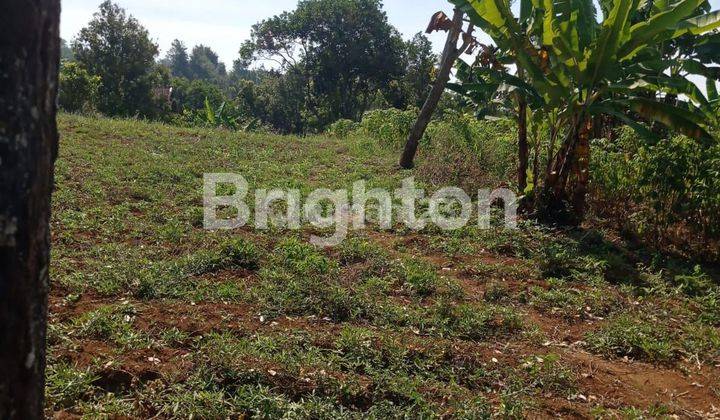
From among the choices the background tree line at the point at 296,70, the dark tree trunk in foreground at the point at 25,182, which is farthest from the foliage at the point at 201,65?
the dark tree trunk in foreground at the point at 25,182

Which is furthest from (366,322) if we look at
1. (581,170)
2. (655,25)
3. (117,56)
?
(117,56)

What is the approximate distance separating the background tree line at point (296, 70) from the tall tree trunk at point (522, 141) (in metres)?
13.9

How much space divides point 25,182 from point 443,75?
8.58m

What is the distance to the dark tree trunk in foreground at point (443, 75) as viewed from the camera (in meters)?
8.79

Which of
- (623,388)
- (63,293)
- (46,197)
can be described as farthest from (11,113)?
(623,388)

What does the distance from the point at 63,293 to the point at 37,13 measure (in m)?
2.96

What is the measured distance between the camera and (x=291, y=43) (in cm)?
2719

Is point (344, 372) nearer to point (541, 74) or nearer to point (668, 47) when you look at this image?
point (541, 74)

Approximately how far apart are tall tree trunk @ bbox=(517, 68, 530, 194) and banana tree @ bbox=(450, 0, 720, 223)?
245 mm

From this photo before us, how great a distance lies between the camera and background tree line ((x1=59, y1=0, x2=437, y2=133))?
71.1 feet

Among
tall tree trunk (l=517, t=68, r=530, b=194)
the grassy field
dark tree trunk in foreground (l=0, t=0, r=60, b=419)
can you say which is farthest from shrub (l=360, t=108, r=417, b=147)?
dark tree trunk in foreground (l=0, t=0, r=60, b=419)

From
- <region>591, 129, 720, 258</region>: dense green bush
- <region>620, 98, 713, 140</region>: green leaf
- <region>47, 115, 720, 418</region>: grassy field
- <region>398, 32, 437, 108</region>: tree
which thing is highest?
<region>398, 32, 437, 108</region>: tree

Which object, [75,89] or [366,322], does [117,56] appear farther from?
[366,322]

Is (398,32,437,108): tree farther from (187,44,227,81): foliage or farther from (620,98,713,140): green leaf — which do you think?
(187,44,227,81): foliage
